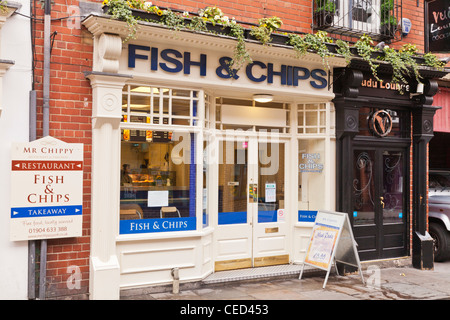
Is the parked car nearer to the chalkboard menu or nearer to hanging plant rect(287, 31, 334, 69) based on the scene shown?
the chalkboard menu

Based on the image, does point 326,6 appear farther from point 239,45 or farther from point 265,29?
point 239,45

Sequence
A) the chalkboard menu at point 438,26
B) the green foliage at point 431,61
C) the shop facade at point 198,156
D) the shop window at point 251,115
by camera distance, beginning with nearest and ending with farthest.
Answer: the shop facade at point 198,156 → the shop window at point 251,115 → the chalkboard menu at point 438,26 → the green foliage at point 431,61

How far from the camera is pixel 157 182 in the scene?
21.9ft

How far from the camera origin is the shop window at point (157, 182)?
6395 millimetres

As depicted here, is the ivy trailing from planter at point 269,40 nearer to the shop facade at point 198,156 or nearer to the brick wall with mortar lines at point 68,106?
the shop facade at point 198,156

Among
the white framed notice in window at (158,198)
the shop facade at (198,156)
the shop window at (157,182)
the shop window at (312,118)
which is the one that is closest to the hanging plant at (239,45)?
the shop facade at (198,156)

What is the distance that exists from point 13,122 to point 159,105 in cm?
198

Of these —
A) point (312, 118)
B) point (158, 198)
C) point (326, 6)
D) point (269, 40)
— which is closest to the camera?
Result: point (158, 198)

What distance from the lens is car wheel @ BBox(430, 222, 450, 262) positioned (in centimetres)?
943

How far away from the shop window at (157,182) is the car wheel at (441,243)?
5.79m

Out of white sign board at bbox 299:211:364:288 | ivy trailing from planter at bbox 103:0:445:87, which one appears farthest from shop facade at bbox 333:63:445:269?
white sign board at bbox 299:211:364:288

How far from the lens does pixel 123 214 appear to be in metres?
6.36

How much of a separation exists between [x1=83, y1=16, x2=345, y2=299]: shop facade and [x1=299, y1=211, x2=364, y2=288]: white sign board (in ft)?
1.89

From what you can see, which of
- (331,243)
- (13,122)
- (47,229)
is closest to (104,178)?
(47,229)
